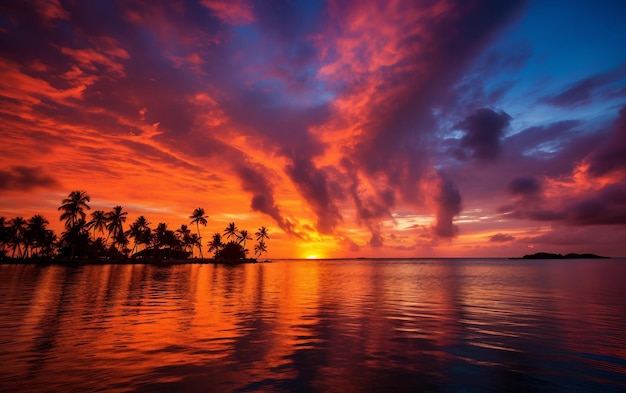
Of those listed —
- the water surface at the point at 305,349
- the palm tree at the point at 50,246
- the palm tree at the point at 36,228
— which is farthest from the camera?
the palm tree at the point at 50,246

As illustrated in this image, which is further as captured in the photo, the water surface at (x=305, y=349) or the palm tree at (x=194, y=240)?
the palm tree at (x=194, y=240)

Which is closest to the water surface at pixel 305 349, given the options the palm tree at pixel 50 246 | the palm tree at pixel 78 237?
the palm tree at pixel 78 237

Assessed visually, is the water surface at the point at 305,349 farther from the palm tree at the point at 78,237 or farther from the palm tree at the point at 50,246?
the palm tree at the point at 50,246

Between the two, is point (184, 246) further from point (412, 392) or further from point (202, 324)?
point (412, 392)

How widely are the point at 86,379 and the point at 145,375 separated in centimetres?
161

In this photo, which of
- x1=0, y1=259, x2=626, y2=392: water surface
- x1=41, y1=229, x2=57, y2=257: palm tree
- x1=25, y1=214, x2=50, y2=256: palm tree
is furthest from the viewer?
x1=41, y1=229, x2=57, y2=257: palm tree

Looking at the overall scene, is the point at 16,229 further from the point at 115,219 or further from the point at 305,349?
the point at 305,349

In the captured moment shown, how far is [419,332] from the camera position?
1694 centimetres

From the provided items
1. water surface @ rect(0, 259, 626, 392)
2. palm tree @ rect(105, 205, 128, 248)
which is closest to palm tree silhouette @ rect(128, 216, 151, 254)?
palm tree @ rect(105, 205, 128, 248)

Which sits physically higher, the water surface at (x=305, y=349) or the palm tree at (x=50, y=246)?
the palm tree at (x=50, y=246)

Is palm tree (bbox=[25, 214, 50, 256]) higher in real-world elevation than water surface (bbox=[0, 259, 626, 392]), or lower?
higher

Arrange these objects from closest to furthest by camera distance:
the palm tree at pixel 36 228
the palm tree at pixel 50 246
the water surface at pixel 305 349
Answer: the water surface at pixel 305 349 → the palm tree at pixel 36 228 → the palm tree at pixel 50 246

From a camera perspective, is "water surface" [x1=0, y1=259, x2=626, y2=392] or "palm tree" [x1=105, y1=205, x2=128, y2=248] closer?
"water surface" [x1=0, y1=259, x2=626, y2=392]

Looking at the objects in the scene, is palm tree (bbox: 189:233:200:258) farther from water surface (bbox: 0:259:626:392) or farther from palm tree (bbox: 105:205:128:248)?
water surface (bbox: 0:259:626:392)
